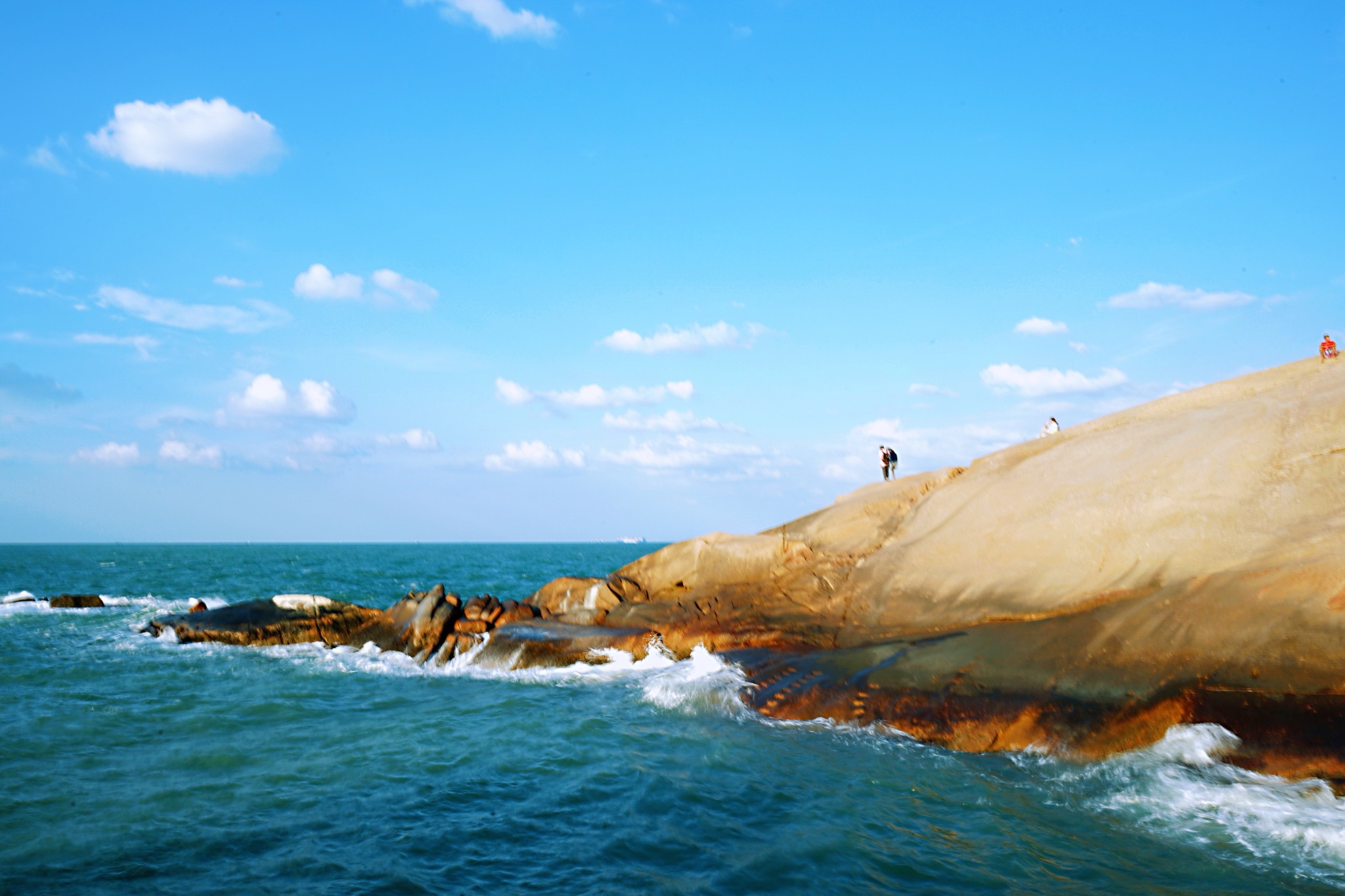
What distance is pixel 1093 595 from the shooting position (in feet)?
48.1

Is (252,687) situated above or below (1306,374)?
below

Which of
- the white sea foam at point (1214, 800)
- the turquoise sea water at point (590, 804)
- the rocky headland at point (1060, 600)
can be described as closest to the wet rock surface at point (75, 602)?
the turquoise sea water at point (590, 804)

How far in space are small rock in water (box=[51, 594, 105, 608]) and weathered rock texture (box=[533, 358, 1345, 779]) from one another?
97.9ft

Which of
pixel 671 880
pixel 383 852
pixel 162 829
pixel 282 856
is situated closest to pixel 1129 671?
pixel 671 880

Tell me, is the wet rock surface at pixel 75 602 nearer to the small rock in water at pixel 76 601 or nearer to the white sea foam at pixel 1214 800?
the small rock in water at pixel 76 601

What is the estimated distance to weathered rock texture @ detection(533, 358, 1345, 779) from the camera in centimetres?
1149

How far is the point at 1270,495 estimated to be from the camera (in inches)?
550

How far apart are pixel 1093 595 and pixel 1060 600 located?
2.18ft

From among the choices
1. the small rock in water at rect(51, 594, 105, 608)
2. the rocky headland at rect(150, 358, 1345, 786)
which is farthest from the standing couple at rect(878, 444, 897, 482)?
the small rock in water at rect(51, 594, 105, 608)

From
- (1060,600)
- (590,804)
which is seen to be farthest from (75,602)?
(1060,600)

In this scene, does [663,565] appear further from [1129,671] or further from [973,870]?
[973,870]

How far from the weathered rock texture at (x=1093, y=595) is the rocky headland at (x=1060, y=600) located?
4cm

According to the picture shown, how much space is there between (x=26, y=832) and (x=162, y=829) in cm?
166

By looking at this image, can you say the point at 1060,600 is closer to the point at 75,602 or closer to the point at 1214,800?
the point at 1214,800
